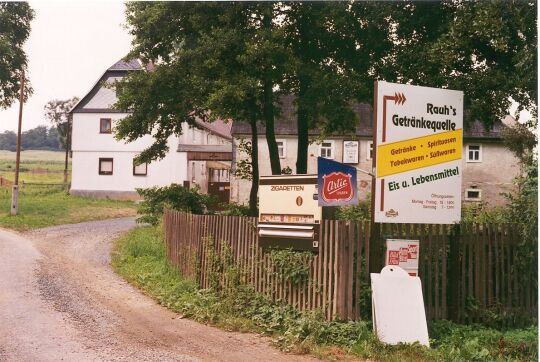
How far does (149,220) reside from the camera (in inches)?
843

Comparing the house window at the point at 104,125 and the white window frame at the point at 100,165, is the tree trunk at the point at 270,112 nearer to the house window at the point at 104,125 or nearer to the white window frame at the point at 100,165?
the white window frame at the point at 100,165

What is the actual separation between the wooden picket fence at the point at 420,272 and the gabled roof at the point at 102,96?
33659mm

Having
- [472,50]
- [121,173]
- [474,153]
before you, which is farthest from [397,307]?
[121,173]

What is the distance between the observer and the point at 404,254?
8.43m

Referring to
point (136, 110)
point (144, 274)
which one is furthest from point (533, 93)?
point (136, 110)

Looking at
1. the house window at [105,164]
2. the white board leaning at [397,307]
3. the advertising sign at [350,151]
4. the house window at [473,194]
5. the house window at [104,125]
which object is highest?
the house window at [104,125]

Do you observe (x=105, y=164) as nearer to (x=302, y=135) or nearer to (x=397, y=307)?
(x=302, y=135)

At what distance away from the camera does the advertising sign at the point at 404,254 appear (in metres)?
8.36

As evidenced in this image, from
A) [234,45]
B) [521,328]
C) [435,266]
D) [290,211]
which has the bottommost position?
[521,328]

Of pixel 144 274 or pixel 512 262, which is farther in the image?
pixel 144 274

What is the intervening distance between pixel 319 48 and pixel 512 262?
→ 13492 mm

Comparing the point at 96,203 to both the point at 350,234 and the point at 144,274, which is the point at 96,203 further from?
the point at 350,234

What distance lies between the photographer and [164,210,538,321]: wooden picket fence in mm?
8438

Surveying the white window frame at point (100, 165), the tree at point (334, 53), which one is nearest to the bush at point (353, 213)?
the tree at point (334, 53)
